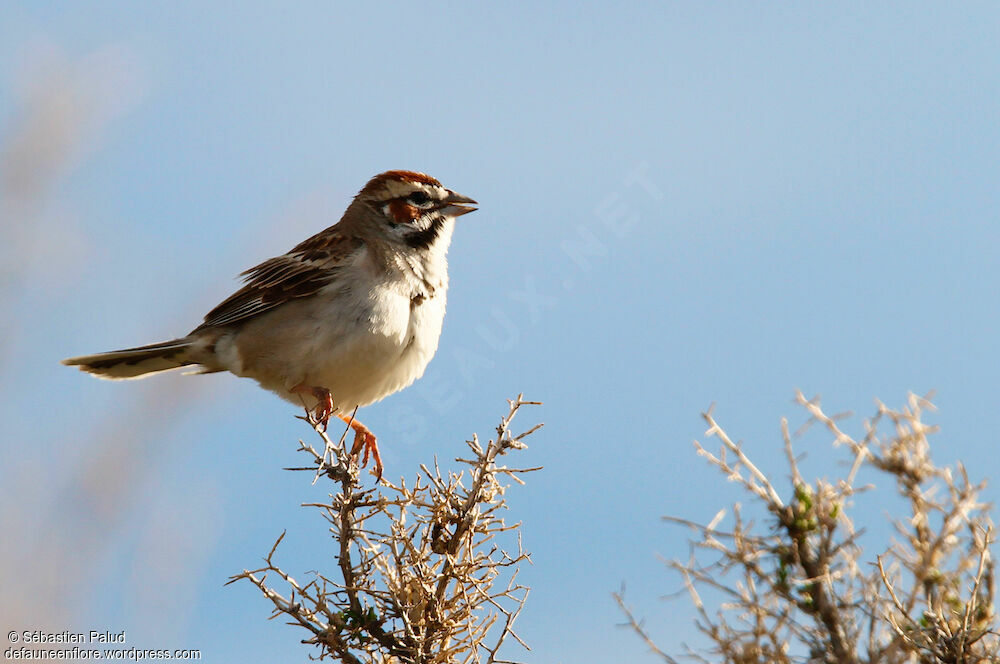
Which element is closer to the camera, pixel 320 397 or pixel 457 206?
pixel 320 397

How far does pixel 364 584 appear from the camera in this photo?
2.78 meters

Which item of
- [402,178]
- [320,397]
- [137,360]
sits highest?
[402,178]

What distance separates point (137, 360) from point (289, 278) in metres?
1.14

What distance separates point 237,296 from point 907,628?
5.20 metres

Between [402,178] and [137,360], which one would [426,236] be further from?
[137,360]

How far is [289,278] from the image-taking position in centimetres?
614

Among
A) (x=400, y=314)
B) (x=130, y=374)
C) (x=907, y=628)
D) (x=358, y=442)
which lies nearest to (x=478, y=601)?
(x=907, y=628)

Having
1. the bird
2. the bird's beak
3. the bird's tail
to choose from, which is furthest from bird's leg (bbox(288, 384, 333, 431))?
Result: the bird's beak

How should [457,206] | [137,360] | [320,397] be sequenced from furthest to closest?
[137,360], [457,206], [320,397]

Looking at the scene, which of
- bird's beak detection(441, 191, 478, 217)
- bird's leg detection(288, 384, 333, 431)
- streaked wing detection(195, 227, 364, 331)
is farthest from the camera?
bird's beak detection(441, 191, 478, 217)

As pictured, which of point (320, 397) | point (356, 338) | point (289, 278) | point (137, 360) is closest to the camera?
point (356, 338)

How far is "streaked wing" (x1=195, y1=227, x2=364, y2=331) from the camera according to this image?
19.7 feet

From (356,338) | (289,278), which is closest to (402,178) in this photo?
(289,278)

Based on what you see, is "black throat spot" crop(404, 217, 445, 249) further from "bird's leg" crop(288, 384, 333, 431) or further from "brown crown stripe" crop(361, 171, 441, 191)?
"bird's leg" crop(288, 384, 333, 431)
